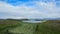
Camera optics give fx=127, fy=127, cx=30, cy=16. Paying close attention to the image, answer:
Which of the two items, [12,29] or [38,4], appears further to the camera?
[38,4]

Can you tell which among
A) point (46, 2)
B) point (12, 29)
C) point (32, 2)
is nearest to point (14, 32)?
point (12, 29)

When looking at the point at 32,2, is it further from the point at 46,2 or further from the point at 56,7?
the point at 56,7

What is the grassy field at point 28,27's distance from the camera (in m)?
1.52

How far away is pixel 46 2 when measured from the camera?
1.70m

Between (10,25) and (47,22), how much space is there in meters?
0.48

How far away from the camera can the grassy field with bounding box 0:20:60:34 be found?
4.97ft

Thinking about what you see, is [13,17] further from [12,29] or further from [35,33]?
[35,33]

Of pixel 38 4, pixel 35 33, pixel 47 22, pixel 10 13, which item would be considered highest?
pixel 38 4

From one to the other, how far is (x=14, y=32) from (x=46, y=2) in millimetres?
586

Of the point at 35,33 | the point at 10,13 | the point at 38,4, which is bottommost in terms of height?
the point at 35,33

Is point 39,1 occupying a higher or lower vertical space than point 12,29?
higher

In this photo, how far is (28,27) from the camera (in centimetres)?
156

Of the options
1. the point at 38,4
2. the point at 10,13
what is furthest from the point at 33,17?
the point at 10,13

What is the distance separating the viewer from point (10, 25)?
5.23 ft
